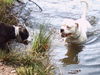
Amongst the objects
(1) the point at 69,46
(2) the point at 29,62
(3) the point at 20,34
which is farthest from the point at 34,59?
(1) the point at 69,46

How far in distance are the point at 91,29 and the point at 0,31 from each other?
368 centimetres

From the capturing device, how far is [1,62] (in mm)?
5422

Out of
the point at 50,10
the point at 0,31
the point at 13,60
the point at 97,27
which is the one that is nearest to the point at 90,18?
the point at 97,27

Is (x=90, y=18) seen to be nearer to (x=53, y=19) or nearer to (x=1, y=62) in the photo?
(x=53, y=19)

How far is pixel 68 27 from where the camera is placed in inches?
300

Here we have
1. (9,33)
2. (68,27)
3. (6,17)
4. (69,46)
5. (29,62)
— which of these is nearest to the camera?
(29,62)

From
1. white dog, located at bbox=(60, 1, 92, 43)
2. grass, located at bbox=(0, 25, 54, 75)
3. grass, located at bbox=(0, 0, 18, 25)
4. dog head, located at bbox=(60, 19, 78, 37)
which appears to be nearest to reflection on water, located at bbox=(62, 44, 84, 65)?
white dog, located at bbox=(60, 1, 92, 43)

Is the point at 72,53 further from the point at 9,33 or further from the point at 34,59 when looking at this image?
the point at 34,59

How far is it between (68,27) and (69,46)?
730 millimetres

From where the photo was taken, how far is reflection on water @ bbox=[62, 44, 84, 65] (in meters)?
6.86

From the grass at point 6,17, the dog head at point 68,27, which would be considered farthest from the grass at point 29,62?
the grass at point 6,17

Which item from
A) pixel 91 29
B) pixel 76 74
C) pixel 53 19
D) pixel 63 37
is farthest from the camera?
pixel 53 19

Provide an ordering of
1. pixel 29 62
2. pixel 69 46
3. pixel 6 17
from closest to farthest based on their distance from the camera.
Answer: pixel 29 62
pixel 6 17
pixel 69 46

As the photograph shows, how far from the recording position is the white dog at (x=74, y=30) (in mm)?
7614
